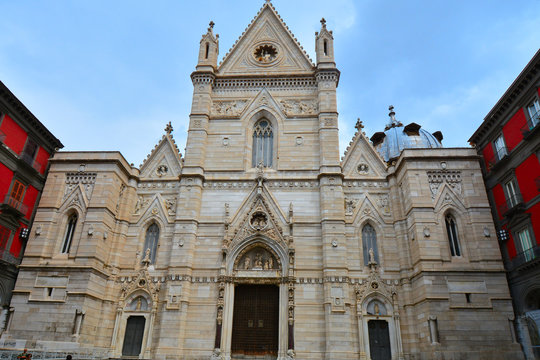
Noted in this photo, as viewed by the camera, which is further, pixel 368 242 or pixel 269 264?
pixel 368 242

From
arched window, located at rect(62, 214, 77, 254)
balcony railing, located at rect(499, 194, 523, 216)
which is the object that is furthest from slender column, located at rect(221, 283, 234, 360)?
balcony railing, located at rect(499, 194, 523, 216)

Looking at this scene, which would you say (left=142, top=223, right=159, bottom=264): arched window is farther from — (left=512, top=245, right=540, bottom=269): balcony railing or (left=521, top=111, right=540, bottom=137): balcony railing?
(left=521, top=111, right=540, bottom=137): balcony railing

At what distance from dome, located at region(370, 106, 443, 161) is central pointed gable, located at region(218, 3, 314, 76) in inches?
684

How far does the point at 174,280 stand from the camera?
67.8 ft

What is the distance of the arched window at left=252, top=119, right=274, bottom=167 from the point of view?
2498 centimetres

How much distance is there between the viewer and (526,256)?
1783 cm

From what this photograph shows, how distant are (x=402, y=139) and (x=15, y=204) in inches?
1403

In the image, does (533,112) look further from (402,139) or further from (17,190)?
(17,190)

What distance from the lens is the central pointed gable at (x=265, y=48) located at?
90.2ft

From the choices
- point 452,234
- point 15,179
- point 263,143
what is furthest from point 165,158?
point 452,234

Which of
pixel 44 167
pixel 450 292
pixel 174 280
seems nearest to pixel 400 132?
pixel 450 292

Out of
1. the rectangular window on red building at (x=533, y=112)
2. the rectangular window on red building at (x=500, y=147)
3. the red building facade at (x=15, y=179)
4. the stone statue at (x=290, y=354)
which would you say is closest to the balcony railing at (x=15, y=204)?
the red building facade at (x=15, y=179)

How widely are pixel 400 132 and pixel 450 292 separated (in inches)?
1085

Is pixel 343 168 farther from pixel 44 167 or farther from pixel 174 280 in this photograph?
pixel 44 167
